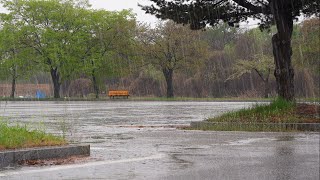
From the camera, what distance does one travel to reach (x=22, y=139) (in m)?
9.75

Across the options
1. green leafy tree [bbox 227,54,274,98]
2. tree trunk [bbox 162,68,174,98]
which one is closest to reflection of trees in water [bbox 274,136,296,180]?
green leafy tree [bbox 227,54,274,98]

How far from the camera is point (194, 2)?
18.7 metres

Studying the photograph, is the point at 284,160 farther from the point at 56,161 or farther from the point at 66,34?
the point at 66,34

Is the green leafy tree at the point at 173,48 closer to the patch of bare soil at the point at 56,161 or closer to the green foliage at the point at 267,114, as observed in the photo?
the green foliage at the point at 267,114

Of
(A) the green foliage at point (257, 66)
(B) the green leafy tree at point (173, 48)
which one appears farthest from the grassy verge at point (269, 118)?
(B) the green leafy tree at point (173, 48)

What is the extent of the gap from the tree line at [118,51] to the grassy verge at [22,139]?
49816mm

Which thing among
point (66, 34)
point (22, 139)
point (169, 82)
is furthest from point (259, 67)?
point (22, 139)

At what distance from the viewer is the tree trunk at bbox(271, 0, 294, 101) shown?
60.3 ft

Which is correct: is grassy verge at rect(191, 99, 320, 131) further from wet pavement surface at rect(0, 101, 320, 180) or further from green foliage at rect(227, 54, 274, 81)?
green foliage at rect(227, 54, 274, 81)

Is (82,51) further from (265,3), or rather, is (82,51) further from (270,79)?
(265,3)

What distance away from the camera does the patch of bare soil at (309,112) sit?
15.1 m

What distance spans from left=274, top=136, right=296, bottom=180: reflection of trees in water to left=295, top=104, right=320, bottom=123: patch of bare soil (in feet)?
13.5

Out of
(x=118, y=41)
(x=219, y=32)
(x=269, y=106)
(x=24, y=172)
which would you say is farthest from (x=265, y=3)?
(x=219, y=32)

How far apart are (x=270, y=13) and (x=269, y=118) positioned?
5021 mm
